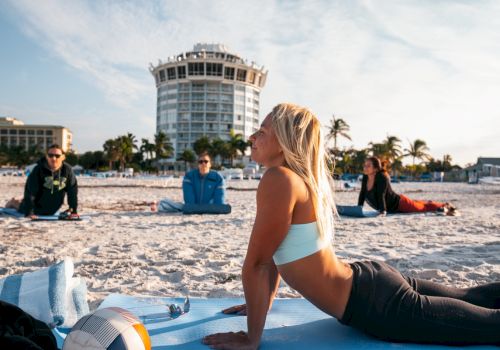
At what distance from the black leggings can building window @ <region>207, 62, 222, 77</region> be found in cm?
7816

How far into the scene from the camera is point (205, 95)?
7925cm

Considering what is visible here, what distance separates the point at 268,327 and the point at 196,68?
78.4 meters

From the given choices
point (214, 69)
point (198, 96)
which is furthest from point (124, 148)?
point (214, 69)

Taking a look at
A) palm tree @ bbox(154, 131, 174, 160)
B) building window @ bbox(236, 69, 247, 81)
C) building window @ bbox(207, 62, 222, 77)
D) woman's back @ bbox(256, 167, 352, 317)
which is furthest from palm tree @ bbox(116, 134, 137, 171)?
woman's back @ bbox(256, 167, 352, 317)

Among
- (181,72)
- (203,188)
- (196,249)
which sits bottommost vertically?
(196,249)

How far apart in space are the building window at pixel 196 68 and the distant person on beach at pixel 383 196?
71.8 metres

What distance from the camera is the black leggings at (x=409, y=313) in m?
1.99

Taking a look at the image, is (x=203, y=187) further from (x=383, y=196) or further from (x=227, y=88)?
(x=227, y=88)

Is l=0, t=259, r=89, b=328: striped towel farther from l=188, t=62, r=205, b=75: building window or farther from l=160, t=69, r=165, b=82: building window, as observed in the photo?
l=160, t=69, r=165, b=82: building window

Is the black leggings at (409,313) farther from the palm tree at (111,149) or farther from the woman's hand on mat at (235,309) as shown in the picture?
the palm tree at (111,149)

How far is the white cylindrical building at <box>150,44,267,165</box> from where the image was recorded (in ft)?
255

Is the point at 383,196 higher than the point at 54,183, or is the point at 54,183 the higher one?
the point at 54,183

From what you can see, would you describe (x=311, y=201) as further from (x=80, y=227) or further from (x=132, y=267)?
(x=80, y=227)

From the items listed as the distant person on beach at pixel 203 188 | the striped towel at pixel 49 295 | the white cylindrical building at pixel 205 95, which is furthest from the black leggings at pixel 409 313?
the white cylindrical building at pixel 205 95
